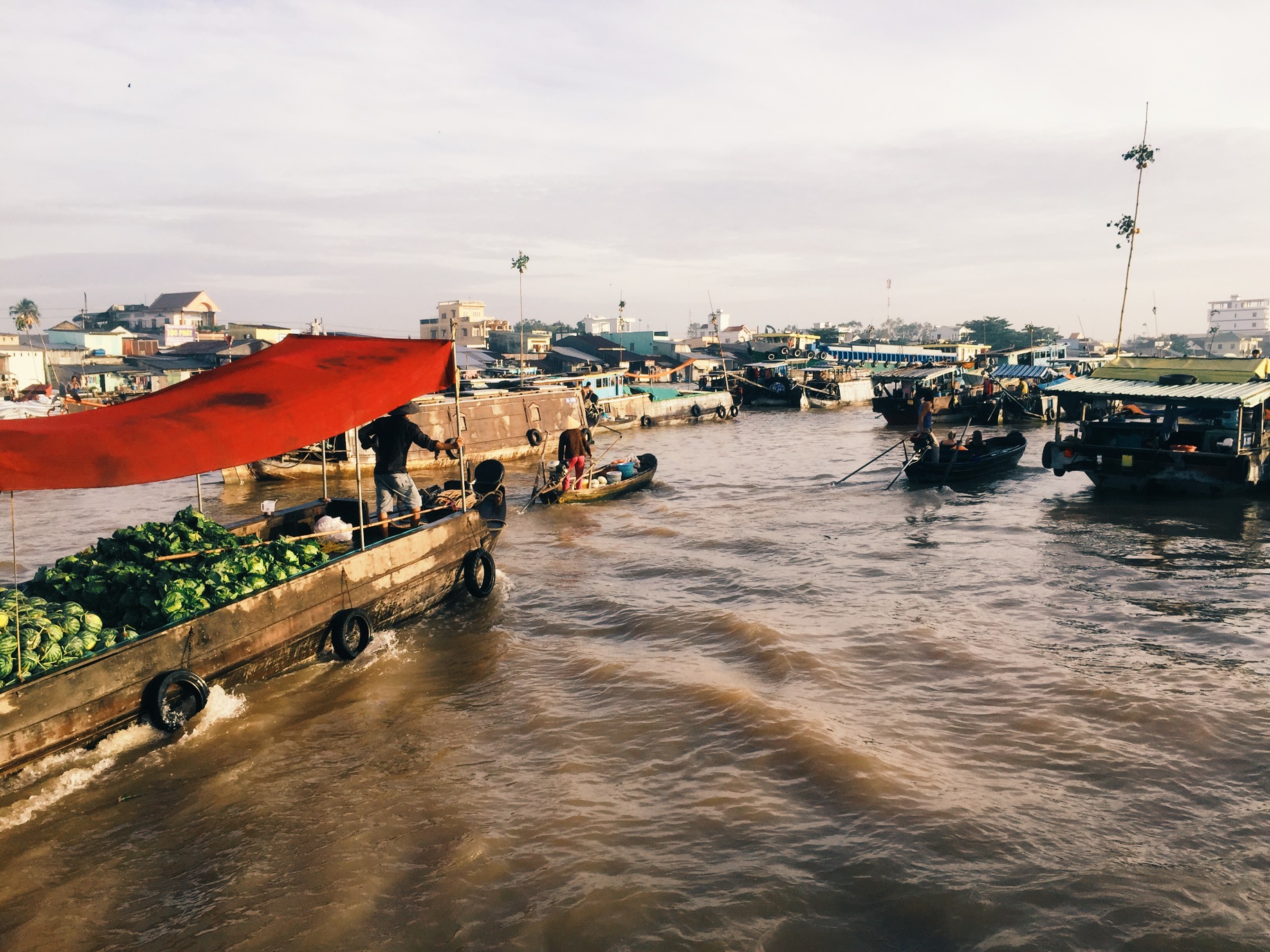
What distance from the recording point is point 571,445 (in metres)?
18.0

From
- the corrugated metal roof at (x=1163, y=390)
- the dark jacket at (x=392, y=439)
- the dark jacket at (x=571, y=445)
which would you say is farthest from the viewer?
the dark jacket at (x=571, y=445)

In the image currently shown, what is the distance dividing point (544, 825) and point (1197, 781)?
4.96 m

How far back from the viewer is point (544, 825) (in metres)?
5.57

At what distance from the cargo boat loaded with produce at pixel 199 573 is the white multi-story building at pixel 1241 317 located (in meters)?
183

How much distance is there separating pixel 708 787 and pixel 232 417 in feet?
16.9

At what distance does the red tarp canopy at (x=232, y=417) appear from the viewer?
226 inches

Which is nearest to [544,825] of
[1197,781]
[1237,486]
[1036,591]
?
[1197,781]

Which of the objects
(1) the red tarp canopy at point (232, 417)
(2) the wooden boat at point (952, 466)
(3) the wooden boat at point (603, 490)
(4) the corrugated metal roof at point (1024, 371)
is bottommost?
(3) the wooden boat at point (603, 490)

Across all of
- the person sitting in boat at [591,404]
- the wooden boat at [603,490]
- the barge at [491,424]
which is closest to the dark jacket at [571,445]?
the wooden boat at [603,490]

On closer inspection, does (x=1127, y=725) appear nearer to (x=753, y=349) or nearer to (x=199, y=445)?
(x=199, y=445)

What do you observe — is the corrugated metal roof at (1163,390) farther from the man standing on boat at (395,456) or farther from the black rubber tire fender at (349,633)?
the black rubber tire fender at (349,633)

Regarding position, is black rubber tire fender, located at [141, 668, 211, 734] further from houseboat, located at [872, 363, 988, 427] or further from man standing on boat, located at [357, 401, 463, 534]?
houseboat, located at [872, 363, 988, 427]

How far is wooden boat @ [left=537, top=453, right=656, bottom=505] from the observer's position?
17875mm

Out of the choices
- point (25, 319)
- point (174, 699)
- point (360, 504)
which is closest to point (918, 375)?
point (360, 504)
